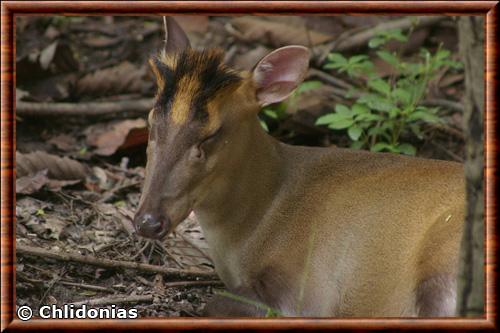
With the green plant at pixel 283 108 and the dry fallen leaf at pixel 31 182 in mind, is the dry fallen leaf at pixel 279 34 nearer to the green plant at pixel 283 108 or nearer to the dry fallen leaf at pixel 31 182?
the green plant at pixel 283 108

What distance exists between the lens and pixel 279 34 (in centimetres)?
1022

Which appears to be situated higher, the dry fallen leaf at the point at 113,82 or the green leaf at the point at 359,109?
the dry fallen leaf at the point at 113,82

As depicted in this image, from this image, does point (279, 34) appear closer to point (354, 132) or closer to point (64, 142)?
point (354, 132)

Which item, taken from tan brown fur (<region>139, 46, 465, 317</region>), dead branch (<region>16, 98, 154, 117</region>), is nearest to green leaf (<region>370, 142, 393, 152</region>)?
tan brown fur (<region>139, 46, 465, 317</region>)

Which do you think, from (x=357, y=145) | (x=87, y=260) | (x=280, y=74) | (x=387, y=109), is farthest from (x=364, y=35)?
(x=87, y=260)

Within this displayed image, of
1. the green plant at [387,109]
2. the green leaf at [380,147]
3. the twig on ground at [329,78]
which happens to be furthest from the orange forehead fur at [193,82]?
the twig on ground at [329,78]

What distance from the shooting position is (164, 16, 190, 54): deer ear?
6773mm

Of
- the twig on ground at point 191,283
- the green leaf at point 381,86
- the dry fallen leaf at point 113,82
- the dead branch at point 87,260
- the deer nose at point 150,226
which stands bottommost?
the twig on ground at point 191,283

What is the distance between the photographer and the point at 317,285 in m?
6.16

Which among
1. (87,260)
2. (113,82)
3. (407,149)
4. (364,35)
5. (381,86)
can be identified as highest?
(364,35)

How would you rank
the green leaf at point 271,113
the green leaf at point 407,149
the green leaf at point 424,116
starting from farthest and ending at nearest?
the green leaf at point 271,113
the green leaf at point 407,149
the green leaf at point 424,116

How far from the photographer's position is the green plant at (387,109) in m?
8.23

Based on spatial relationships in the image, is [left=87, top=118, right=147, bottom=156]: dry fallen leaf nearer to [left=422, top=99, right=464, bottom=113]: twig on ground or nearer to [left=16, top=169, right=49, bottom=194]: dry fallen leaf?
[left=16, top=169, right=49, bottom=194]: dry fallen leaf

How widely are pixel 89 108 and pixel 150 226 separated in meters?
4.26
